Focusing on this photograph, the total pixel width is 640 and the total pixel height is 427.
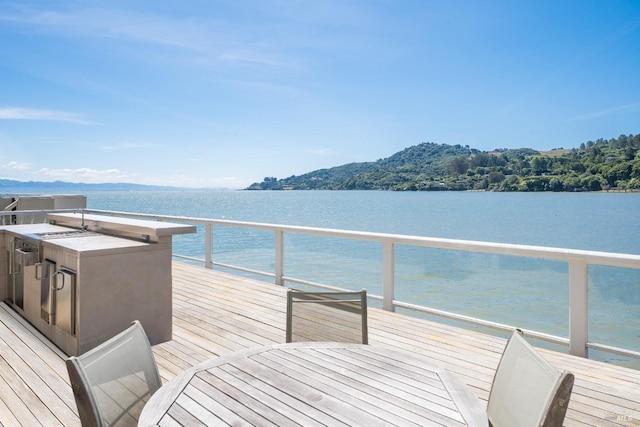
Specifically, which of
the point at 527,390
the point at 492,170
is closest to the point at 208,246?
the point at 527,390

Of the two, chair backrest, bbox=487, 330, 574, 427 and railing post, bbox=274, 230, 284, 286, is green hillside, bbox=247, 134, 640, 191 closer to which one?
railing post, bbox=274, 230, 284, 286

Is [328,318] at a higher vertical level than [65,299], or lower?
higher

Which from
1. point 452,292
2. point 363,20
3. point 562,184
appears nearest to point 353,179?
point 562,184

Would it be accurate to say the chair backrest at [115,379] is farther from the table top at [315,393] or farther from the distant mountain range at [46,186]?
the distant mountain range at [46,186]

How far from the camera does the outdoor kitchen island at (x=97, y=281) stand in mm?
3277

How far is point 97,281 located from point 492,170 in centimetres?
4314

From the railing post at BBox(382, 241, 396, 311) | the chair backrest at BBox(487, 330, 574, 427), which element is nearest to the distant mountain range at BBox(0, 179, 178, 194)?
the railing post at BBox(382, 241, 396, 311)

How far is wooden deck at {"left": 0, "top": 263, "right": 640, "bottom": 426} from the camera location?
97.6 inches

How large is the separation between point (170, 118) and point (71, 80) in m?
13.9

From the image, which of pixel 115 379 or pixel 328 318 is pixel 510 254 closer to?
pixel 328 318

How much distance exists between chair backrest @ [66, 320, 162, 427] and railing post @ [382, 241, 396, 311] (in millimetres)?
3364

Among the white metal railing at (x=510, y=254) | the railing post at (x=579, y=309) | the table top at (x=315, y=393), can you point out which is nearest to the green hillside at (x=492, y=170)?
the white metal railing at (x=510, y=254)

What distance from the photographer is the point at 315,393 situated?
1.47 m

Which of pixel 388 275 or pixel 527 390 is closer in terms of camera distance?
pixel 527 390
